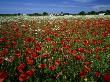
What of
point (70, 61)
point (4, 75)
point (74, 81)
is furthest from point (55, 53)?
point (4, 75)

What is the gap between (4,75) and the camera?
419 centimetres

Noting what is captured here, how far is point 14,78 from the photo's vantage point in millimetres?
5680

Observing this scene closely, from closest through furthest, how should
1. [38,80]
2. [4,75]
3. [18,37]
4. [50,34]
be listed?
[4,75] < [38,80] < [18,37] < [50,34]

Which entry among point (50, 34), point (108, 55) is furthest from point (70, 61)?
point (50, 34)

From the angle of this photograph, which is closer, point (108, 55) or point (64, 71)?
point (64, 71)

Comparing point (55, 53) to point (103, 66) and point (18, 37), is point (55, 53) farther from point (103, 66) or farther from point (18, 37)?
point (18, 37)

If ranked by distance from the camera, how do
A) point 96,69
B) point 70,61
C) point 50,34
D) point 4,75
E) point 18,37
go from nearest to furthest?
point 4,75
point 96,69
point 70,61
point 18,37
point 50,34

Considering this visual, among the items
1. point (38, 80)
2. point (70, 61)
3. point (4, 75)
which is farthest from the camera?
point (70, 61)

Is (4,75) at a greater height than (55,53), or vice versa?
(4,75)

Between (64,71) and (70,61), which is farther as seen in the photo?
(70,61)

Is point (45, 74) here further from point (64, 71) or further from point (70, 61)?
point (70, 61)

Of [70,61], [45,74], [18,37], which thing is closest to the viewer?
[45,74]

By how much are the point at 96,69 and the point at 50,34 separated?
18.5ft

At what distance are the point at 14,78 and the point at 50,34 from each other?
656 cm
